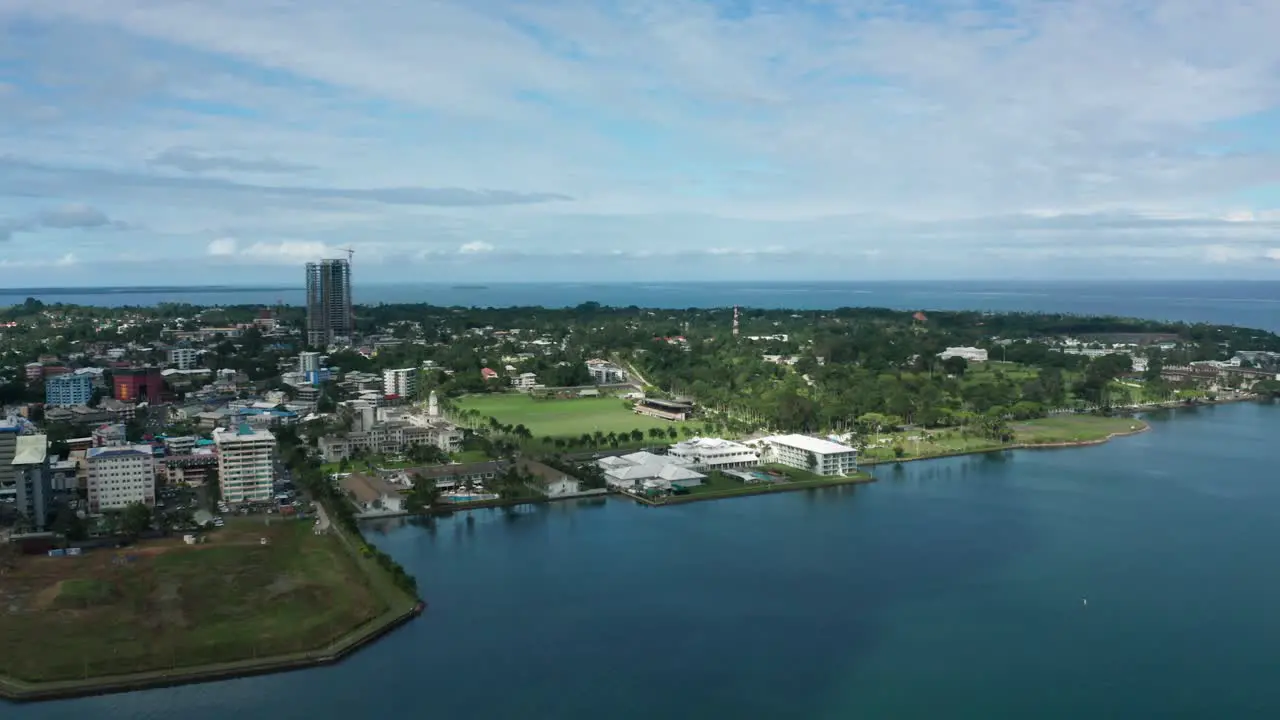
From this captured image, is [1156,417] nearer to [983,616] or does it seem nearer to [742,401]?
[742,401]

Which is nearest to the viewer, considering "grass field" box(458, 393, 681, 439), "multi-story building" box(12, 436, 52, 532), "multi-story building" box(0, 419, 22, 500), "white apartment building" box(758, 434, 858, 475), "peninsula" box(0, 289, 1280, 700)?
"peninsula" box(0, 289, 1280, 700)

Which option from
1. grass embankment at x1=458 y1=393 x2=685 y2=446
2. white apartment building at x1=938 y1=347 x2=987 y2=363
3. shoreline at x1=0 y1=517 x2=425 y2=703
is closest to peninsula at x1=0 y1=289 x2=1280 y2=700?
shoreline at x1=0 y1=517 x2=425 y2=703

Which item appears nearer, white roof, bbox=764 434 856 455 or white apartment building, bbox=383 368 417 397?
white roof, bbox=764 434 856 455

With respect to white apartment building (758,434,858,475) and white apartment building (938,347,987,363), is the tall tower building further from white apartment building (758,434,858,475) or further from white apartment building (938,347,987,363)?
white apartment building (758,434,858,475)

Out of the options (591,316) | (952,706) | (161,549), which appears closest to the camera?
(952,706)

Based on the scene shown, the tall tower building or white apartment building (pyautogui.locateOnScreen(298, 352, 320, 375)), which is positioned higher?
the tall tower building

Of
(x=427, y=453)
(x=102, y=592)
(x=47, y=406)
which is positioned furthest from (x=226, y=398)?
(x=102, y=592)

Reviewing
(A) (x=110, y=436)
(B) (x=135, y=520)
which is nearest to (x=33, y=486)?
(B) (x=135, y=520)
